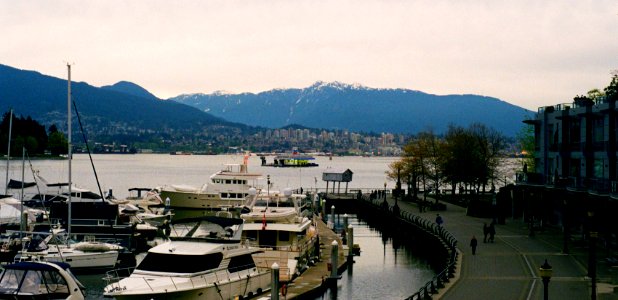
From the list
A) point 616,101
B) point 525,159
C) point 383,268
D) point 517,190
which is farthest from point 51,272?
point 525,159

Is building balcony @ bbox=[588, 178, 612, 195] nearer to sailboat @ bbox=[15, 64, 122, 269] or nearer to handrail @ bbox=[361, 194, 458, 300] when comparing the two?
handrail @ bbox=[361, 194, 458, 300]

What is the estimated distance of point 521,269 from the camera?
122 ft

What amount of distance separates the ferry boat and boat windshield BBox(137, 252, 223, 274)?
3613 mm

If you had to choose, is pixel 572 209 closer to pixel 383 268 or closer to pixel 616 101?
pixel 616 101

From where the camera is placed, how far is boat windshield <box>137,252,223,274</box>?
30.9m

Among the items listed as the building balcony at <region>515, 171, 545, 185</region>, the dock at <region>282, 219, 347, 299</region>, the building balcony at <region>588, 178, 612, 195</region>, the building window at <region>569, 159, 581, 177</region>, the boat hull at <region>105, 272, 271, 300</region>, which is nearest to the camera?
the boat hull at <region>105, 272, 271, 300</region>

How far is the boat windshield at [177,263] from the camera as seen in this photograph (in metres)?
30.9

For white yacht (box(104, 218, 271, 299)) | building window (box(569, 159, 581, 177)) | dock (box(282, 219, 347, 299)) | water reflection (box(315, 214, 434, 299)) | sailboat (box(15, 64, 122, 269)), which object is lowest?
water reflection (box(315, 214, 434, 299))

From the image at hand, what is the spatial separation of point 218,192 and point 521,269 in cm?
5037

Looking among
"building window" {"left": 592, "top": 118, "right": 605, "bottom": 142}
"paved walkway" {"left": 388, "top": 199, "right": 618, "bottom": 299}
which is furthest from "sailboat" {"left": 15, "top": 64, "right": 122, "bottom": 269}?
"building window" {"left": 592, "top": 118, "right": 605, "bottom": 142}

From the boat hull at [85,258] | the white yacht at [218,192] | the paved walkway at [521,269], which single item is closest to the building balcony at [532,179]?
the paved walkway at [521,269]

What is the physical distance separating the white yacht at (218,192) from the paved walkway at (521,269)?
31.0 m

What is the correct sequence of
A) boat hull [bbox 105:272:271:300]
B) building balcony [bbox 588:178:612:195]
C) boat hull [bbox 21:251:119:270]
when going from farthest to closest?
building balcony [bbox 588:178:612:195], boat hull [bbox 21:251:119:270], boat hull [bbox 105:272:271:300]

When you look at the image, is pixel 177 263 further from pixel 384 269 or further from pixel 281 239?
pixel 384 269
